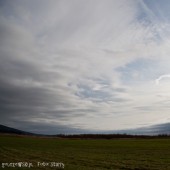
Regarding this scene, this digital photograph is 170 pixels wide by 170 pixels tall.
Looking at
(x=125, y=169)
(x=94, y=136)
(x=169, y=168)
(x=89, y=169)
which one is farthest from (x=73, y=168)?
(x=94, y=136)

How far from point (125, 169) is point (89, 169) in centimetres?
366

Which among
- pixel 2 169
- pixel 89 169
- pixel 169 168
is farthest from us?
pixel 169 168

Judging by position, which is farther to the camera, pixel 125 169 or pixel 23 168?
pixel 125 169

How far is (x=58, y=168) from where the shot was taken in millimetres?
24922

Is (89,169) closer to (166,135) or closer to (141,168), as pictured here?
(141,168)

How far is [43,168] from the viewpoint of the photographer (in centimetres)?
2448

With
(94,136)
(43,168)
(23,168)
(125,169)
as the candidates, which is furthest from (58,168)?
(94,136)

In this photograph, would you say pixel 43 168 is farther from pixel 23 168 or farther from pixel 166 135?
pixel 166 135

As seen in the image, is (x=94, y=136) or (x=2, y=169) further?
(x=94, y=136)

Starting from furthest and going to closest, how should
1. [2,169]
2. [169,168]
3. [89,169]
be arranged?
[169,168]
[89,169]
[2,169]

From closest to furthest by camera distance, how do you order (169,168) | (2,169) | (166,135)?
1. (2,169)
2. (169,168)
3. (166,135)

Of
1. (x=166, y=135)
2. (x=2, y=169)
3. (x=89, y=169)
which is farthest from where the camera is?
(x=166, y=135)

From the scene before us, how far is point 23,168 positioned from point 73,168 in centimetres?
461

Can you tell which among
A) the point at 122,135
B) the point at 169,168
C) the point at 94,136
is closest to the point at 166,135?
the point at 122,135
